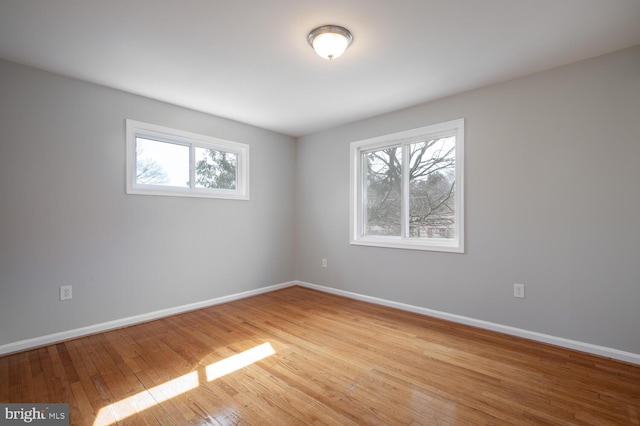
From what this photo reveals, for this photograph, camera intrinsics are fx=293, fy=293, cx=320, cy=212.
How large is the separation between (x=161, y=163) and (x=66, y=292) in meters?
1.58

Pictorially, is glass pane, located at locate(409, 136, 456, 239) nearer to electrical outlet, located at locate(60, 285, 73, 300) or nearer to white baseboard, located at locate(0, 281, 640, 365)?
white baseboard, located at locate(0, 281, 640, 365)

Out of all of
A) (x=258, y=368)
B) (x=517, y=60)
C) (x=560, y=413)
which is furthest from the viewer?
(x=517, y=60)

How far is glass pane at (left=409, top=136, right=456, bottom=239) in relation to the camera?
334cm

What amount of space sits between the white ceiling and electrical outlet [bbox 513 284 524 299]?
78.0 inches

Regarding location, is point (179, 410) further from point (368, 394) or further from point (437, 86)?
point (437, 86)

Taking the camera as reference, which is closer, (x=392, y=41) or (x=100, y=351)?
(x=392, y=41)

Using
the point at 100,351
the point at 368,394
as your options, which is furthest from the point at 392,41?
the point at 100,351

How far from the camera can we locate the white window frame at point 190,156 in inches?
123

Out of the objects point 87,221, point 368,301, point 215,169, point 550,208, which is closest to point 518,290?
point 550,208

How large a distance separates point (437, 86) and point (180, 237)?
3327 mm

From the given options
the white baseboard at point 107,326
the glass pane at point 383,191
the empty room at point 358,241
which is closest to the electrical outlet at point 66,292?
the empty room at point 358,241

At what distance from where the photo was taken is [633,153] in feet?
7.45

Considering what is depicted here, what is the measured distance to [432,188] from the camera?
3.48 metres

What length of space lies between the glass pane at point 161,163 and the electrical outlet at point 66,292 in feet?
3.95
